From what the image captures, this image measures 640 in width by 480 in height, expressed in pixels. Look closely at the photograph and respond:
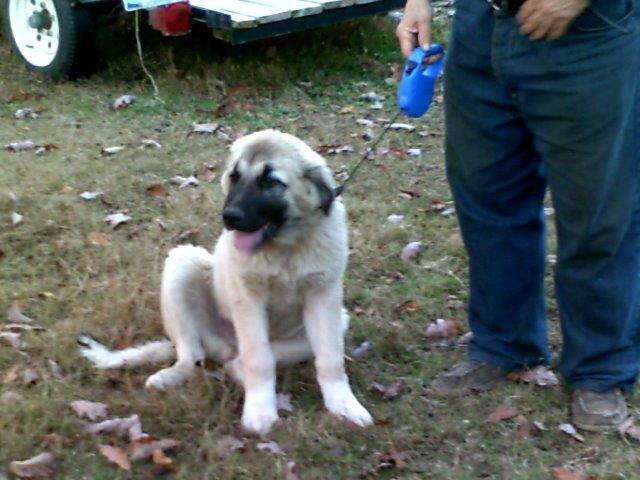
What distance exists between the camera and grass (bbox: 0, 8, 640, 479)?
3395 millimetres

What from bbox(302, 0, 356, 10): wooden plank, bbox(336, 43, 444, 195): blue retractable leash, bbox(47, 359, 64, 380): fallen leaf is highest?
bbox(336, 43, 444, 195): blue retractable leash

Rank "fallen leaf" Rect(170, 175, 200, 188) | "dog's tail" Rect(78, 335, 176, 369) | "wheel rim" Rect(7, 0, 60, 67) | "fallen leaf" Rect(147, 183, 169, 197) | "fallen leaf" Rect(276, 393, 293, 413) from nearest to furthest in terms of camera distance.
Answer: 1. "fallen leaf" Rect(276, 393, 293, 413)
2. "dog's tail" Rect(78, 335, 176, 369)
3. "fallen leaf" Rect(147, 183, 169, 197)
4. "fallen leaf" Rect(170, 175, 200, 188)
5. "wheel rim" Rect(7, 0, 60, 67)

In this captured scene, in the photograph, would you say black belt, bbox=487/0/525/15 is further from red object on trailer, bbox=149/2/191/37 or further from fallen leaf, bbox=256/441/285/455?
red object on trailer, bbox=149/2/191/37

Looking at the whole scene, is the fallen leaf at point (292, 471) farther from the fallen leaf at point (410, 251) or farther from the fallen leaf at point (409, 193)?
the fallen leaf at point (409, 193)

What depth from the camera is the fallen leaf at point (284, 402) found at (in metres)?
3.67

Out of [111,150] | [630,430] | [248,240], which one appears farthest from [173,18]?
[630,430]

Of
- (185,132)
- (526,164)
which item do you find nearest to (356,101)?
(185,132)

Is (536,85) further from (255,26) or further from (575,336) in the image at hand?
(255,26)

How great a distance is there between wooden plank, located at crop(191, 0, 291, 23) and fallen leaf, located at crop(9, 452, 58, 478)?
426 cm

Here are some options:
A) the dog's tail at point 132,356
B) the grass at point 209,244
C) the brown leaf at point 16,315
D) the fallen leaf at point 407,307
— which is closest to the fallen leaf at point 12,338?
the grass at point 209,244

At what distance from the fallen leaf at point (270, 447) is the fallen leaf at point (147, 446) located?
0.28m

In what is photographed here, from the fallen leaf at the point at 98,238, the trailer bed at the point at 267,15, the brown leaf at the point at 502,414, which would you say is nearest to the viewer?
the brown leaf at the point at 502,414

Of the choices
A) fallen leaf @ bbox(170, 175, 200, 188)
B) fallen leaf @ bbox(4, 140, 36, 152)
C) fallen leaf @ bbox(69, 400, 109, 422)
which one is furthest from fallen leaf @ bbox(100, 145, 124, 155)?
fallen leaf @ bbox(69, 400, 109, 422)

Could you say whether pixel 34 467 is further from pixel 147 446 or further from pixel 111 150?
pixel 111 150
